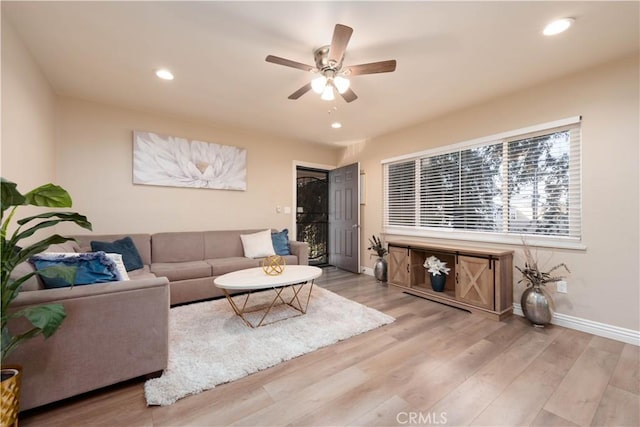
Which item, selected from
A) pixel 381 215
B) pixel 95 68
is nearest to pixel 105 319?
pixel 95 68

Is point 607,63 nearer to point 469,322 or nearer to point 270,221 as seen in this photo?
point 469,322

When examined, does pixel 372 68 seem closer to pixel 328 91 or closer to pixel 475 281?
pixel 328 91

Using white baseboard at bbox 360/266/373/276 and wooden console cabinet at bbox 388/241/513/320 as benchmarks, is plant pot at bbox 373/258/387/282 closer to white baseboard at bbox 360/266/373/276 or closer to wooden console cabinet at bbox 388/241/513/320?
white baseboard at bbox 360/266/373/276

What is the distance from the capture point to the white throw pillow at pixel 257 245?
3898mm

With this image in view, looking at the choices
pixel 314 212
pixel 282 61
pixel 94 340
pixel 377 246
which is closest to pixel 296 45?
pixel 282 61

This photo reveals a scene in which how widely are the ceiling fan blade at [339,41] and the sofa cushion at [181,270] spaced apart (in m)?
2.74

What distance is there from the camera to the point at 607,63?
2395 mm

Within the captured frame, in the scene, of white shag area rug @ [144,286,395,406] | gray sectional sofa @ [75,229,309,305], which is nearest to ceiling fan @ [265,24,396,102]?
white shag area rug @ [144,286,395,406]

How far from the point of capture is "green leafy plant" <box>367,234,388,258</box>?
14.3ft

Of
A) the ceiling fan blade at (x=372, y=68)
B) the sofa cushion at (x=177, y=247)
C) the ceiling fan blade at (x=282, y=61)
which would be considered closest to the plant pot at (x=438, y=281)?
the ceiling fan blade at (x=372, y=68)

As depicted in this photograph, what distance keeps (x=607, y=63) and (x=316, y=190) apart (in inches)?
179

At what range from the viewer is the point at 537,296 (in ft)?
8.40

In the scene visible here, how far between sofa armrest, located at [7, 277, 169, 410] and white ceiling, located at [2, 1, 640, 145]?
6.26ft

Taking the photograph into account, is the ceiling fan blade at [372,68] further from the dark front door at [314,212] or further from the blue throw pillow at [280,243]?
the dark front door at [314,212]
